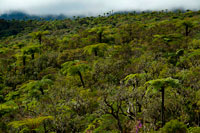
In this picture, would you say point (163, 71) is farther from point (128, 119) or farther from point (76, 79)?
point (76, 79)

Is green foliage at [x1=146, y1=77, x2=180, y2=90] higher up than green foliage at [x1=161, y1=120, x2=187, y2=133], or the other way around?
green foliage at [x1=146, y1=77, x2=180, y2=90]

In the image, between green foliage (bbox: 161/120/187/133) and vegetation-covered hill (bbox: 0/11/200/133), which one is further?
vegetation-covered hill (bbox: 0/11/200/133)

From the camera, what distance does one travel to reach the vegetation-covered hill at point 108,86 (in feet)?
22.2

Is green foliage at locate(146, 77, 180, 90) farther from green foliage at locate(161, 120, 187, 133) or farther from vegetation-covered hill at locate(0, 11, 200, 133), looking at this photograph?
green foliage at locate(161, 120, 187, 133)

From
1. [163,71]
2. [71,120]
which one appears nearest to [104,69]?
[163,71]

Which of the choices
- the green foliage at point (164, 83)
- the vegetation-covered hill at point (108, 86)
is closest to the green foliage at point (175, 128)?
the vegetation-covered hill at point (108, 86)

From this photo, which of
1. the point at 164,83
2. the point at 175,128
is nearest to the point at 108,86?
the point at 164,83

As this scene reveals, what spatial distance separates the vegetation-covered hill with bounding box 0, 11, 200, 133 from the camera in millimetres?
6766

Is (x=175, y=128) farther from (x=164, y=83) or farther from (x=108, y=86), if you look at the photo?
(x=108, y=86)

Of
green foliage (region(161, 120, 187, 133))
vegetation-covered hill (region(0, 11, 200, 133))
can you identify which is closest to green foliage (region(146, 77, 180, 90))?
vegetation-covered hill (region(0, 11, 200, 133))

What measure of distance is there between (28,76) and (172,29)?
17.3 m

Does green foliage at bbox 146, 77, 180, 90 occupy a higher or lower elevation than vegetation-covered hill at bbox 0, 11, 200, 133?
higher

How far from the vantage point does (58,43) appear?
2338 centimetres

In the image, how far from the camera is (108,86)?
11148mm
